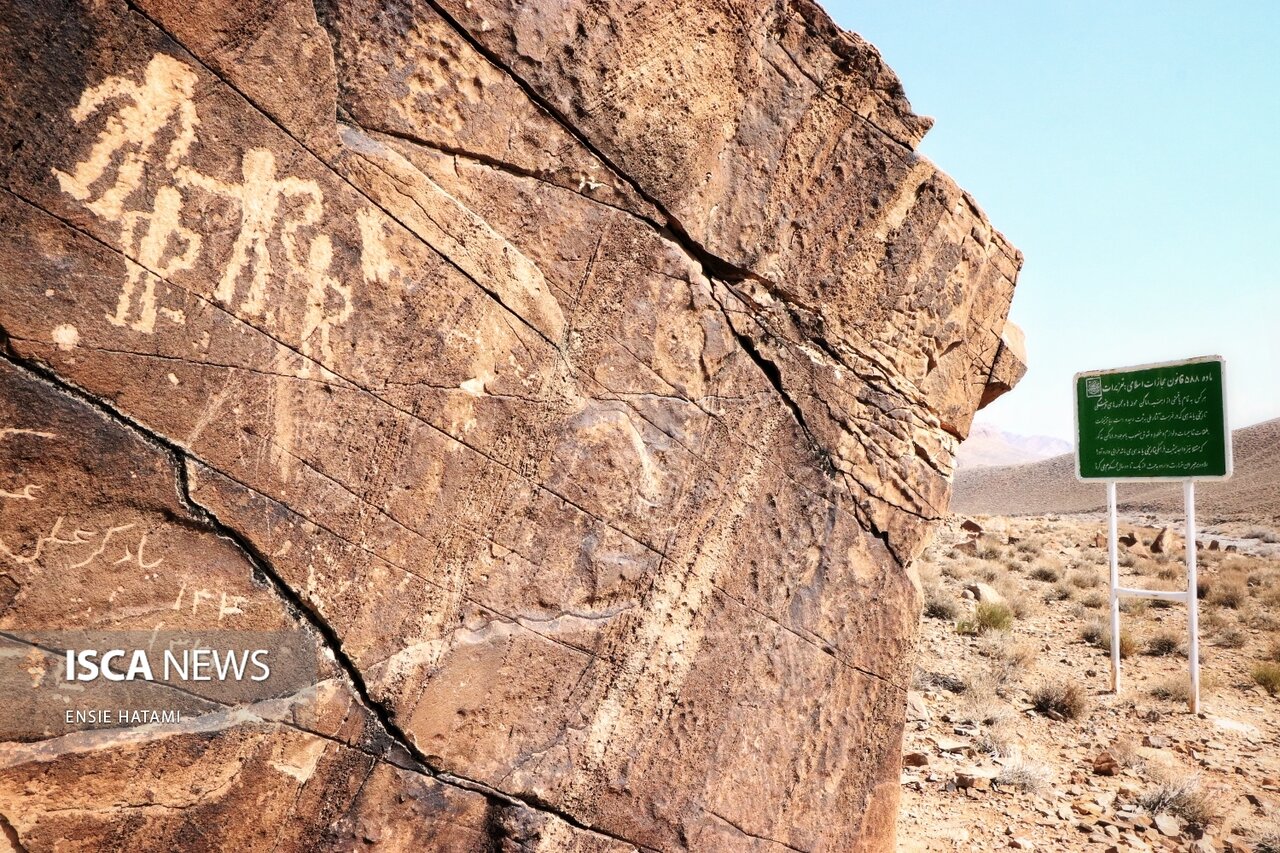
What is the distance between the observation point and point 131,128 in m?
2.03

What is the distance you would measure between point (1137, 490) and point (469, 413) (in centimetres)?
4929

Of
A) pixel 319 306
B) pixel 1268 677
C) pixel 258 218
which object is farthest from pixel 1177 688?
pixel 258 218

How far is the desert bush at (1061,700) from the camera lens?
6.67 meters

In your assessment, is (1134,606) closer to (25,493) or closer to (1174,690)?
(1174,690)

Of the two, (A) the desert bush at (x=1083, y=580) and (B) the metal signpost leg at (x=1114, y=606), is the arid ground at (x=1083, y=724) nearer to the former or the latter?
(A) the desert bush at (x=1083, y=580)

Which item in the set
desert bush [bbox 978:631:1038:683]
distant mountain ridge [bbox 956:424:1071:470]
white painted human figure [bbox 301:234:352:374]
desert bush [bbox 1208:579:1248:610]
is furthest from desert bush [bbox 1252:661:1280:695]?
distant mountain ridge [bbox 956:424:1071:470]

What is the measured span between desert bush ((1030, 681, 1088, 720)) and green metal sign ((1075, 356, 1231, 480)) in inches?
75.9

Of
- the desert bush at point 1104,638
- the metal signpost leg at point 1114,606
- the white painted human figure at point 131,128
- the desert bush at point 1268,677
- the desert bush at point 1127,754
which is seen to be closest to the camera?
the white painted human figure at point 131,128

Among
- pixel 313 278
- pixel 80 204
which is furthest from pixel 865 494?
pixel 80 204

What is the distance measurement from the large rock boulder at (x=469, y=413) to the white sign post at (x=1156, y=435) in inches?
177

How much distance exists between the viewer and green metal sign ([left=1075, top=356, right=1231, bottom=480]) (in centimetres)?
680

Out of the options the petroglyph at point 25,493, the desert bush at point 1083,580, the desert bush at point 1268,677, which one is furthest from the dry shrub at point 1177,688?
the petroglyph at point 25,493

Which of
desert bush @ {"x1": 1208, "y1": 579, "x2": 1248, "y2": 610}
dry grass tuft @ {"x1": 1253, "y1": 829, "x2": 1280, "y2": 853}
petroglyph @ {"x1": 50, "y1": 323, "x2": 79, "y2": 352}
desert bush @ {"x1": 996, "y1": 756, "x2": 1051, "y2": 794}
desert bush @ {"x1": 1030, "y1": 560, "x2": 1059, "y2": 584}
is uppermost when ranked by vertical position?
desert bush @ {"x1": 1030, "y1": 560, "x2": 1059, "y2": 584}

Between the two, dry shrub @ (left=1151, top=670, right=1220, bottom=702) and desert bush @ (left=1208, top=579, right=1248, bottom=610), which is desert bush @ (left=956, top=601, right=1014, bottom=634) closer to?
dry shrub @ (left=1151, top=670, right=1220, bottom=702)
